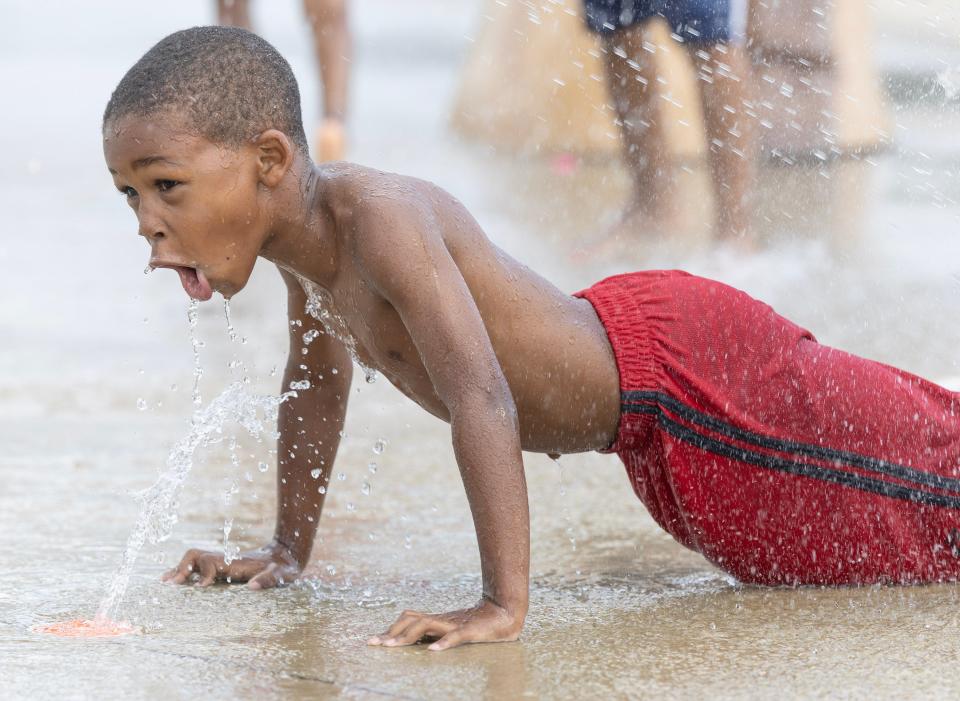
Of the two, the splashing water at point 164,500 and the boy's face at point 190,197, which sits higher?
the boy's face at point 190,197

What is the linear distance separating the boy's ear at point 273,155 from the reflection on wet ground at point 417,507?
2.32 ft

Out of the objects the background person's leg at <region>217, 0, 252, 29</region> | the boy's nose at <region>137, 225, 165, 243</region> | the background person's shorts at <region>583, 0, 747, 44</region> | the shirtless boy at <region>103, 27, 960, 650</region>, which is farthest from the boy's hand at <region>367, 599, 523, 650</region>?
the background person's leg at <region>217, 0, 252, 29</region>

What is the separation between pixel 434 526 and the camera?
3.11m

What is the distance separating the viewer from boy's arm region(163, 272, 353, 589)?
270 cm

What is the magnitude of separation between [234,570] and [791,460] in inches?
39.7

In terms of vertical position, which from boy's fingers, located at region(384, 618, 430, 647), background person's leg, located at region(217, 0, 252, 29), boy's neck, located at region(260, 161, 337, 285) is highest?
boy's neck, located at region(260, 161, 337, 285)

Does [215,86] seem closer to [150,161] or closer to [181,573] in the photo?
[150,161]

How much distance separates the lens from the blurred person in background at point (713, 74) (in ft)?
16.2

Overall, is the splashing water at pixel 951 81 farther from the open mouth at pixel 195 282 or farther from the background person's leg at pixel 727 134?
the open mouth at pixel 195 282

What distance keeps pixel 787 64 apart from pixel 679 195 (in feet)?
2.54

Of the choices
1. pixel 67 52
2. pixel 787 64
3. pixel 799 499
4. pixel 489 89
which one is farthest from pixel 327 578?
pixel 67 52

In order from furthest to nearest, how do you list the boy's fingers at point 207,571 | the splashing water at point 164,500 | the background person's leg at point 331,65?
the background person's leg at point 331,65, the boy's fingers at point 207,571, the splashing water at point 164,500

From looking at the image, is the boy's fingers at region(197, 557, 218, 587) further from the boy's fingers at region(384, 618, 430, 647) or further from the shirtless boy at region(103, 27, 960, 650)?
the boy's fingers at region(384, 618, 430, 647)

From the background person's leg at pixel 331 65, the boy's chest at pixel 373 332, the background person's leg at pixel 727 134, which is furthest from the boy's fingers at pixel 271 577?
the background person's leg at pixel 331 65
